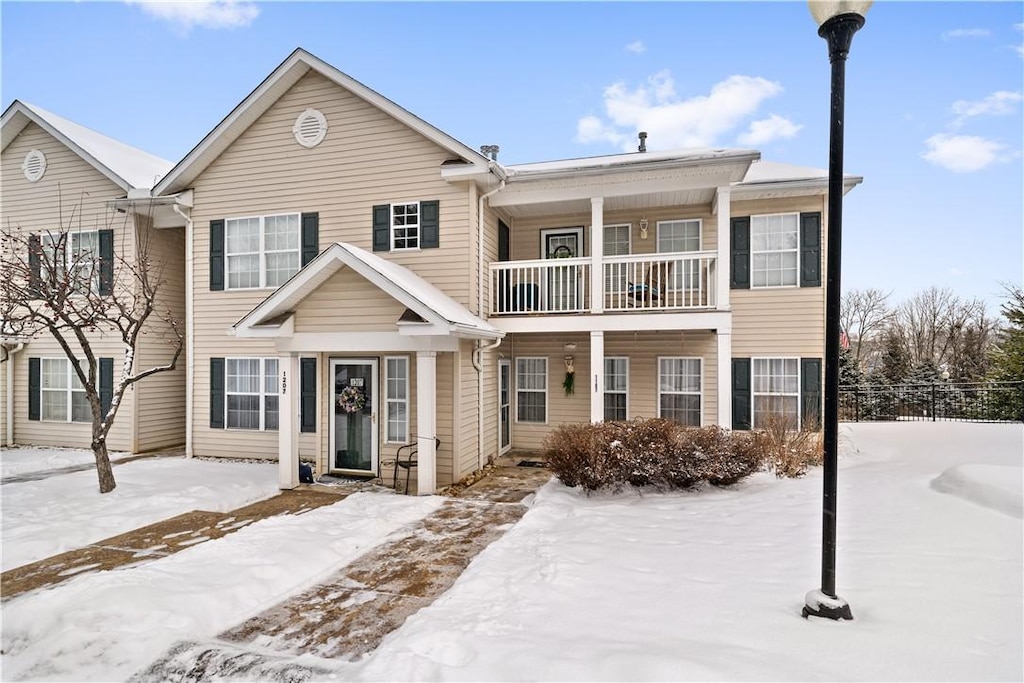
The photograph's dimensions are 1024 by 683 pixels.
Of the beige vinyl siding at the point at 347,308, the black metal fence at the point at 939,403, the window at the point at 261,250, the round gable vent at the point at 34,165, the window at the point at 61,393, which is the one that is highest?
the round gable vent at the point at 34,165

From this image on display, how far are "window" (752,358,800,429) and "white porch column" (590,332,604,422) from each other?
3522 millimetres

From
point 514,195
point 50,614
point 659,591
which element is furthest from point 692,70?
point 50,614

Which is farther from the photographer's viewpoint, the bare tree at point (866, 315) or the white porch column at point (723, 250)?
the bare tree at point (866, 315)

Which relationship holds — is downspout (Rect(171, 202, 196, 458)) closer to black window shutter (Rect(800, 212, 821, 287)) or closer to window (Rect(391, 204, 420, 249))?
window (Rect(391, 204, 420, 249))

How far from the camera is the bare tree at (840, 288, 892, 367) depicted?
3356 cm

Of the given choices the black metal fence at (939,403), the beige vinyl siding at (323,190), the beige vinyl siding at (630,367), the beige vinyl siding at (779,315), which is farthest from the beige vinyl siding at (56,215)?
the black metal fence at (939,403)

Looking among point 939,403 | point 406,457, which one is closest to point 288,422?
point 406,457

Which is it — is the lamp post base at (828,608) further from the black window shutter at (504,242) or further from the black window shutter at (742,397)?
the black window shutter at (504,242)

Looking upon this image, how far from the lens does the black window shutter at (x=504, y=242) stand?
1094cm

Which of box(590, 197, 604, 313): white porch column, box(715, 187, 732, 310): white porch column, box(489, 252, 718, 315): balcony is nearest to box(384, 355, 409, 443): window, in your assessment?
box(489, 252, 718, 315): balcony

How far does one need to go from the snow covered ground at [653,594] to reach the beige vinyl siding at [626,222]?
5.90 m

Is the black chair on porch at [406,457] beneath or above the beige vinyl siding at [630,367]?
beneath

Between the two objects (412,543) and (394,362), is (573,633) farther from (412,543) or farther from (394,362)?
(394,362)

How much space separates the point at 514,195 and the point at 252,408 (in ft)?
23.4
